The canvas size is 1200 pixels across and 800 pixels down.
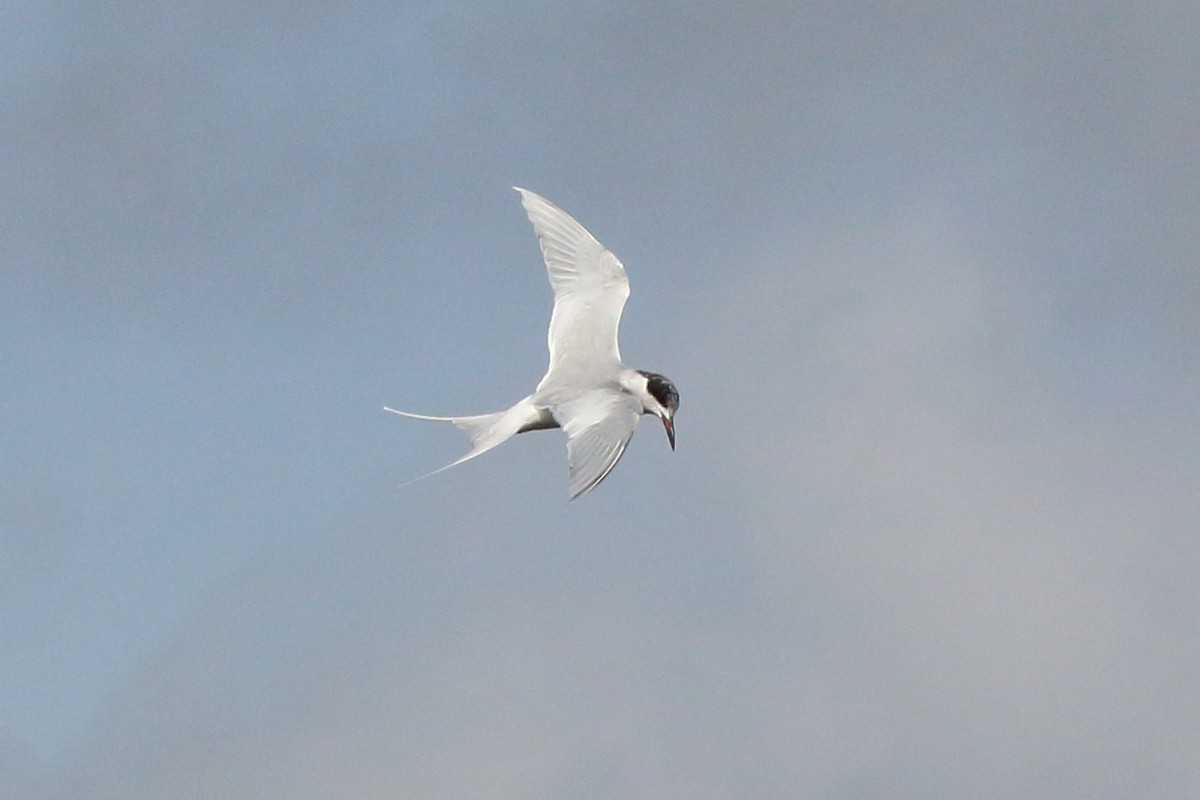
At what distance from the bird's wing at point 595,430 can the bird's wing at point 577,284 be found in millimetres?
2319

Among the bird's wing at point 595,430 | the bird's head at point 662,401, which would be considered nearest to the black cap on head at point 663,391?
the bird's head at point 662,401

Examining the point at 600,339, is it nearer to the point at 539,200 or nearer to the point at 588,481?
the point at 539,200

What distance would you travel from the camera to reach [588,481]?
14.0 m

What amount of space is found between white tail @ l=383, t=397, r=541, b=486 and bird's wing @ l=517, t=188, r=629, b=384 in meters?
1.81

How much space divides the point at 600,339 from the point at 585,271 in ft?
5.01

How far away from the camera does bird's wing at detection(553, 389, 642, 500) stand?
1422 cm

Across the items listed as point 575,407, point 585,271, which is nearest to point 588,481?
point 575,407

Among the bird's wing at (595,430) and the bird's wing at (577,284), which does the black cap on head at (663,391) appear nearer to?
the bird's wing at (595,430)

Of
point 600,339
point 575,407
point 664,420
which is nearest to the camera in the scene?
point 575,407

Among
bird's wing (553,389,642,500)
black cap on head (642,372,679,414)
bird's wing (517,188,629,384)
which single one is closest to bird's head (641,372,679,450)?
black cap on head (642,372,679,414)

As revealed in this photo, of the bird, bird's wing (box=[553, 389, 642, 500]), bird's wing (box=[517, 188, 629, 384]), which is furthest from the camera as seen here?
bird's wing (box=[517, 188, 629, 384])

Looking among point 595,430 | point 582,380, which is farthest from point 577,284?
point 595,430

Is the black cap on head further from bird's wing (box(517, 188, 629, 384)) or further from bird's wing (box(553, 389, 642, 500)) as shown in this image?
bird's wing (box(517, 188, 629, 384))

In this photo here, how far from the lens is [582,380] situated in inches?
719
